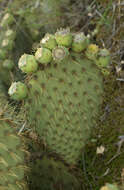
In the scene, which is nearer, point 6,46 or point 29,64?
point 29,64

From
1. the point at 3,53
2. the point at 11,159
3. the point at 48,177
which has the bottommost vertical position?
the point at 48,177

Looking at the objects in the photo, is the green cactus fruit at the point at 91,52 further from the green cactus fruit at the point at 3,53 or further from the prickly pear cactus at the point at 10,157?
the green cactus fruit at the point at 3,53

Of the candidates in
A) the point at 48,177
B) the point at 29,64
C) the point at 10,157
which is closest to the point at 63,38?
the point at 29,64

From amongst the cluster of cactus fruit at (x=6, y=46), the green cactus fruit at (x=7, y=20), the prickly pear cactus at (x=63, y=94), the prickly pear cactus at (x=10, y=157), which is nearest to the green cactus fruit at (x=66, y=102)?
the prickly pear cactus at (x=63, y=94)

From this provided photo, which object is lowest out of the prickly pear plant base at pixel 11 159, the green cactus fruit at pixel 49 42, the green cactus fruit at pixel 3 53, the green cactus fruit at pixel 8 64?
the prickly pear plant base at pixel 11 159

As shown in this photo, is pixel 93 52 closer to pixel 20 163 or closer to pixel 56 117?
pixel 56 117

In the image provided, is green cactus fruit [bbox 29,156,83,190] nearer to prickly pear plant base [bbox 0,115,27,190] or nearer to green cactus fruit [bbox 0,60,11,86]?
prickly pear plant base [bbox 0,115,27,190]

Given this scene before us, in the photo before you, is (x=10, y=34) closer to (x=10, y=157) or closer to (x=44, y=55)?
(x=44, y=55)
